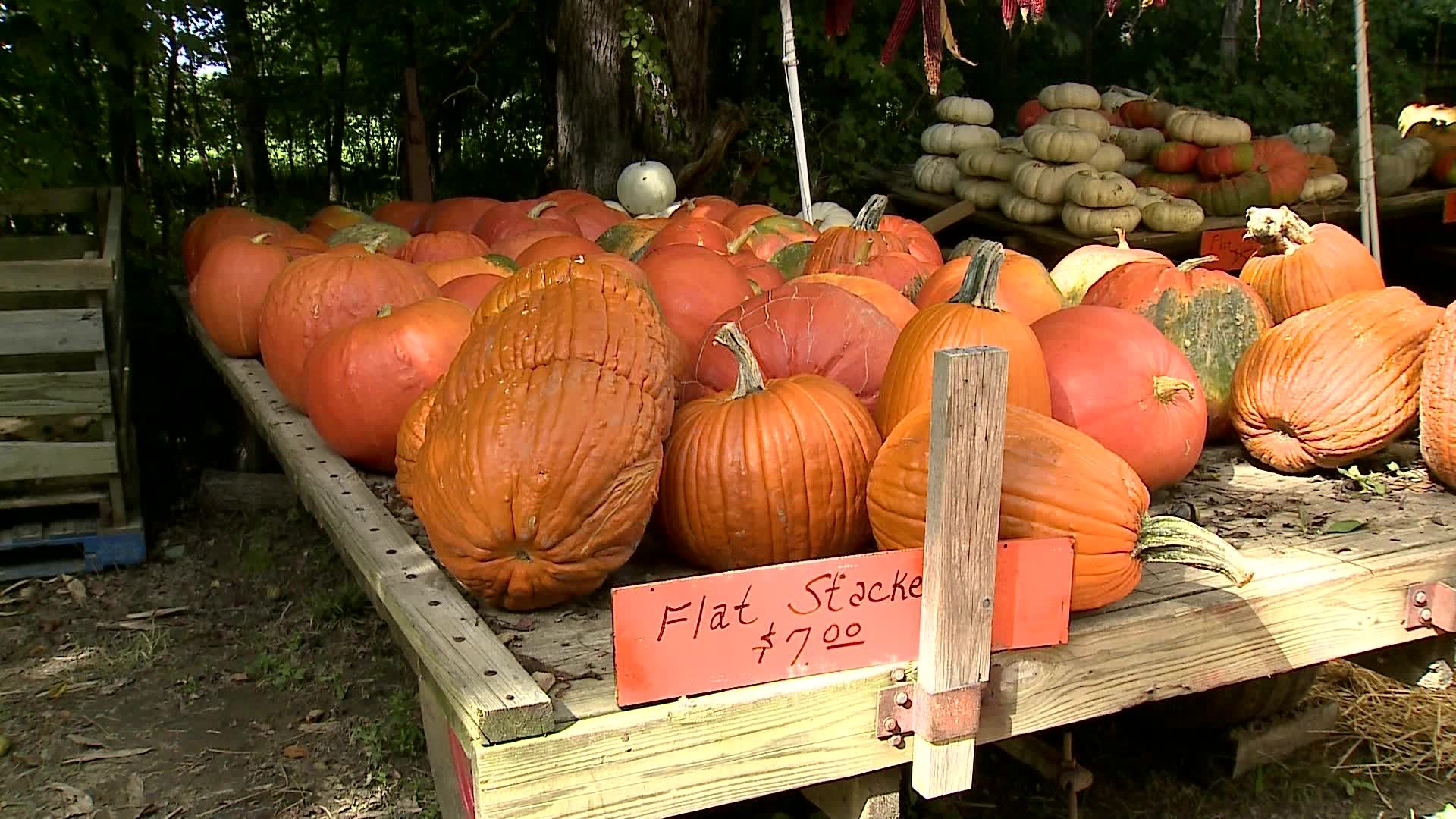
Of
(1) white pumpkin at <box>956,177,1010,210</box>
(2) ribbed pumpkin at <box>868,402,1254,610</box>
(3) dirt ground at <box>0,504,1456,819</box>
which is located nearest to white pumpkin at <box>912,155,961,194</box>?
(1) white pumpkin at <box>956,177,1010,210</box>

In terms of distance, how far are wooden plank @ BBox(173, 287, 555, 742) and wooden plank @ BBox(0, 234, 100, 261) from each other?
2449 mm

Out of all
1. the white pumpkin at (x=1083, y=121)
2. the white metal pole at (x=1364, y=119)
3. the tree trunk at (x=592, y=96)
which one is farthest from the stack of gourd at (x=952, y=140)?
the white metal pole at (x=1364, y=119)

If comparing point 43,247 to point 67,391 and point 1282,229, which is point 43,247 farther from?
point 1282,229

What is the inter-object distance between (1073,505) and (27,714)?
2.99 metres

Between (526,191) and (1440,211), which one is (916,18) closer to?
(526,191)

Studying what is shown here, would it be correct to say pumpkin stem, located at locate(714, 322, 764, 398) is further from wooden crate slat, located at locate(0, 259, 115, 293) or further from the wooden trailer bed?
wooden crate slat, located at locate(0, 259, 115, 293)

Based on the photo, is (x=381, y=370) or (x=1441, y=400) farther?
(x=381, y=370)

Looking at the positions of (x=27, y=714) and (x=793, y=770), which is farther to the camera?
(x=27, y=714)

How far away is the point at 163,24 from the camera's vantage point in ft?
15.3

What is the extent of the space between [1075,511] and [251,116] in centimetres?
633

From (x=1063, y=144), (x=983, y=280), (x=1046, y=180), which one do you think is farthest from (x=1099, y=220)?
(x=983, y=280)

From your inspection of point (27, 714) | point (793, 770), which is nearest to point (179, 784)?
point (27, 714)

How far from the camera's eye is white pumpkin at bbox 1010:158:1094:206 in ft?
19.2

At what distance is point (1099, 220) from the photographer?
560cm
